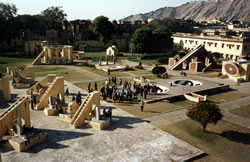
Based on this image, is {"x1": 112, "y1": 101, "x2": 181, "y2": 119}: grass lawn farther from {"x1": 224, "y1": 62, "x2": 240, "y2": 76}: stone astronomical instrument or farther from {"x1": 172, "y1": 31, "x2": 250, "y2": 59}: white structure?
{"x1": 172, "y1": 31, "x2": 250, "y2": 59}: white structure

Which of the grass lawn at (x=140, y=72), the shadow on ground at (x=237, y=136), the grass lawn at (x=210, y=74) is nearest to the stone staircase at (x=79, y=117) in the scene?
the shadow on ground at (x=237, y=136)

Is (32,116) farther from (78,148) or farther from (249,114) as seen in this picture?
(249,114)

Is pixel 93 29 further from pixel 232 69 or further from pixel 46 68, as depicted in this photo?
pixel 232 69

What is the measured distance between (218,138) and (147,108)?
7.77 meters

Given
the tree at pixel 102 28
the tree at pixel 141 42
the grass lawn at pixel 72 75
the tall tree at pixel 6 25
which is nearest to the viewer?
the grass lawn at pixel 72 75

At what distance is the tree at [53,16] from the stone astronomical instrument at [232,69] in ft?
212

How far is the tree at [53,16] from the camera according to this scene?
84875 mm

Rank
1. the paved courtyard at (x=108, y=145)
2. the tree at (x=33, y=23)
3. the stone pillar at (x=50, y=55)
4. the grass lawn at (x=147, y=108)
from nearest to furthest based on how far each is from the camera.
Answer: the paved courtyard at (x=108, y=145), the grass lawn at (x=147, y=108), the stone pillar at (x=50, y=55), the tree at (x=33, y=23)

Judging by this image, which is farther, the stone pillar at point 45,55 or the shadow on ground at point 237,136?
the stone pillar at point 45,55

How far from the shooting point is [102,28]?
2908 inches

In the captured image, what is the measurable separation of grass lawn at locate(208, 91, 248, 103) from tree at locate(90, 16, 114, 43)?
49.9m

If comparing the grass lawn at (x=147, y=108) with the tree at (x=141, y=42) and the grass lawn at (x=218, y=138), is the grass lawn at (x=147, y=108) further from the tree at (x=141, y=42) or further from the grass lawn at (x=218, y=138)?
the tree at (x=141, y=42)

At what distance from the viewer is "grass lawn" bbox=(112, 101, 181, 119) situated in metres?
22.4

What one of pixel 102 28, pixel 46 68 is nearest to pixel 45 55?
pixel 46 68
